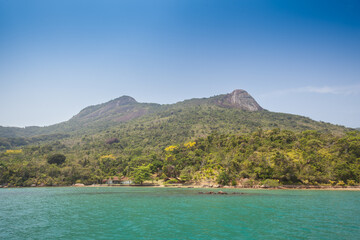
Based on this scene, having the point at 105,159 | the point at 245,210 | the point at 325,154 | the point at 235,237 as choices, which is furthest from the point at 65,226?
the point at 105,159

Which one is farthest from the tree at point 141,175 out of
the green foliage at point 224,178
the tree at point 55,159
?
the tree at point 55,159

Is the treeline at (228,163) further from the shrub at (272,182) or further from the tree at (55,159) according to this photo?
the shrub at (272,182)

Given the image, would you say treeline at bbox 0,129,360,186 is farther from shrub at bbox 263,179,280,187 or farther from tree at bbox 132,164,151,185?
shrub at bbox 263,179,280,187

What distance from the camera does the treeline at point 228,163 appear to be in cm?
8169

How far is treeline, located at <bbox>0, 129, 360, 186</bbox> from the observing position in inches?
3216

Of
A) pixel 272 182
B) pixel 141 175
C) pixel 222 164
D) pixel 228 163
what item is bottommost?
pixel 141 175

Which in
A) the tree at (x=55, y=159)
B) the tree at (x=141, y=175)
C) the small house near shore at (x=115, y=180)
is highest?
Result: the tree at (x=55, y=159)

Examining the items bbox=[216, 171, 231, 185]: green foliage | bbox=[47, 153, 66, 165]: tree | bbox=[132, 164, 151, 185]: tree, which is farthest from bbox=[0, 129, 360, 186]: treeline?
bbox=[216, 171, 231, 185]: green foliage

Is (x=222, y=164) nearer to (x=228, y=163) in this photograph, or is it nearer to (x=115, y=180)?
(x=228, y=163)

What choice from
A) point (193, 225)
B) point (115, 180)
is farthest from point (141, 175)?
point (193, 225)

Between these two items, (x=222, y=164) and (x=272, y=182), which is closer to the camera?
(x=272, y=182)

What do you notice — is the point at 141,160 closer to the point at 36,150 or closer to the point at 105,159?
the point at 105,159

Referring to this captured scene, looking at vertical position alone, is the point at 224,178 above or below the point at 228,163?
below

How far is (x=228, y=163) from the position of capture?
95.9 meters
